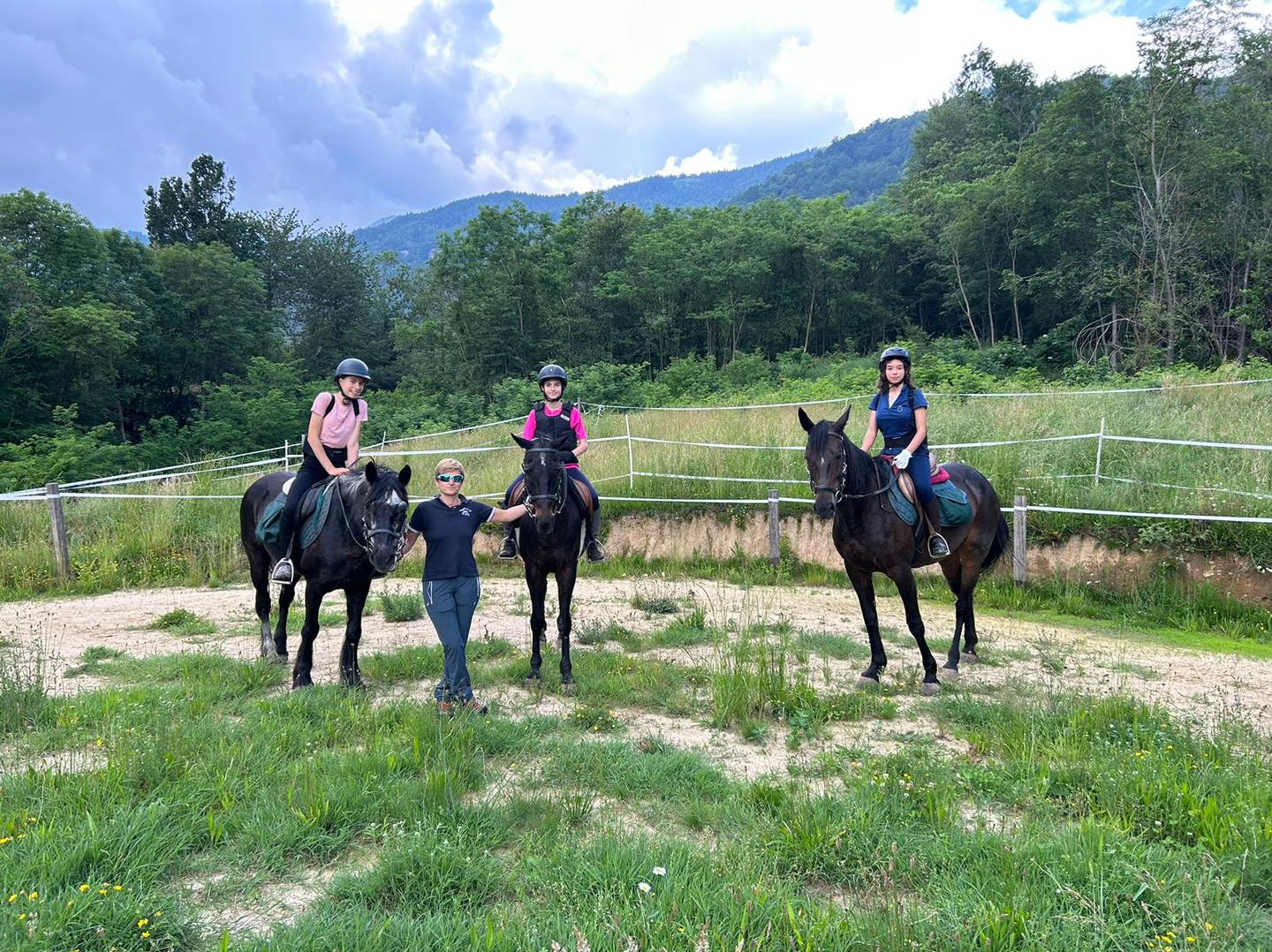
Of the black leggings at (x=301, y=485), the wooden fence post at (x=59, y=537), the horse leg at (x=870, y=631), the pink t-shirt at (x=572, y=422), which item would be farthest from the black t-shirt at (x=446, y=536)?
the wooden fence post at (x=59, y=537)

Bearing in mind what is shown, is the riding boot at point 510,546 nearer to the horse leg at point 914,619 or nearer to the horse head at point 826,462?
the horse head at point 826,462

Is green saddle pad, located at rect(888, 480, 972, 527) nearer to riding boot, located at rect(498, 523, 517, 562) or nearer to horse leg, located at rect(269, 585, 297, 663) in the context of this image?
riding boot, located at rect(498, 523, 517, 562)

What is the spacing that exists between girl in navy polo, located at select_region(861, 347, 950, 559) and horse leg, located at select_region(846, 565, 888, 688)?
78 centimetres

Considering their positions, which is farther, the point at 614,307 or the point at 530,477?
the point at 614,307

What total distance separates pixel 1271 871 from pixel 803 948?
80.4 inches

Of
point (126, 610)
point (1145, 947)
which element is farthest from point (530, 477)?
point (126, 610)

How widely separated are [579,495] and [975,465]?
7.27 metres

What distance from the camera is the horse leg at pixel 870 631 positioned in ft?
18.9

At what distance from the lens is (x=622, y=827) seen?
336cm

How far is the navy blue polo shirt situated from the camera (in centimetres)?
609

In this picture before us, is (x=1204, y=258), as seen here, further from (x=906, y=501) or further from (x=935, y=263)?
(x=906, y=501)

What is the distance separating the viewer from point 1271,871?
2.77 meters

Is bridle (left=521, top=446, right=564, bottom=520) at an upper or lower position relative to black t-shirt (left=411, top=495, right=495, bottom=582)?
upper

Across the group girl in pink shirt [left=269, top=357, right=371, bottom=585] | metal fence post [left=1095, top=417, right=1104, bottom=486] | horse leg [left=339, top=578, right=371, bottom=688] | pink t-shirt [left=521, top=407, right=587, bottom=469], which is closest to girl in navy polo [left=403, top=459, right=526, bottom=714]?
horse leg [left=339, top=578, right=371, bottom=688]
